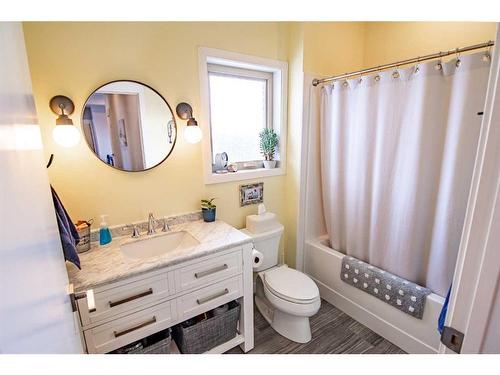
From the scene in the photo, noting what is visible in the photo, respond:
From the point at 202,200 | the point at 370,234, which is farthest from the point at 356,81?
the point at 202,200

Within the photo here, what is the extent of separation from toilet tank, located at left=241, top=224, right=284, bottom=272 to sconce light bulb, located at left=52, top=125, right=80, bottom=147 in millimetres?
1273

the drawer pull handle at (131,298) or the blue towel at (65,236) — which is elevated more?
the blue towel at (65,236)

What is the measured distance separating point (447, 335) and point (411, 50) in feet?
7.32

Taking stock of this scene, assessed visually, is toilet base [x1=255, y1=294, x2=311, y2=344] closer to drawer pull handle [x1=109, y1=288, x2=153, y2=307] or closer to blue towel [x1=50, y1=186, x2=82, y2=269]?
drawer pull handle [x1=109, y1=288, x2=153, y2=307]

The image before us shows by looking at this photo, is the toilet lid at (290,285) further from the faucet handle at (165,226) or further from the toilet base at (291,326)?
the faucet handle at (165,226)

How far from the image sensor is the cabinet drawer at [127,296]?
1.08 m

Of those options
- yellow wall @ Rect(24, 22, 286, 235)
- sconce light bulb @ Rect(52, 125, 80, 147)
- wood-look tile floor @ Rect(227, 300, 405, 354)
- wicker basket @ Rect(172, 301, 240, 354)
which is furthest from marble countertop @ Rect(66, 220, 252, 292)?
wood-look tile floor @ Rect(227, 300, 405, 354)

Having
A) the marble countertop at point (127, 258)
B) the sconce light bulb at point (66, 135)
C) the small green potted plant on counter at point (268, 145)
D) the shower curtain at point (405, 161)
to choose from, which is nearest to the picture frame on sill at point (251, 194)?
the small green potted plant on counter at point (268, 145)

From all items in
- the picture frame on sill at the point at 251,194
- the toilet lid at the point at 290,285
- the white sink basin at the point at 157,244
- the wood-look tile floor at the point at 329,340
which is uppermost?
the picture frame on sill at the point at 251,194

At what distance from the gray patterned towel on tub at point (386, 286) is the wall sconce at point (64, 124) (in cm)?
202

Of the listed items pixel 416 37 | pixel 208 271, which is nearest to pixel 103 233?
pixel 208 271

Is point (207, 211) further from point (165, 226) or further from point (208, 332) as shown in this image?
point (208, 332)
